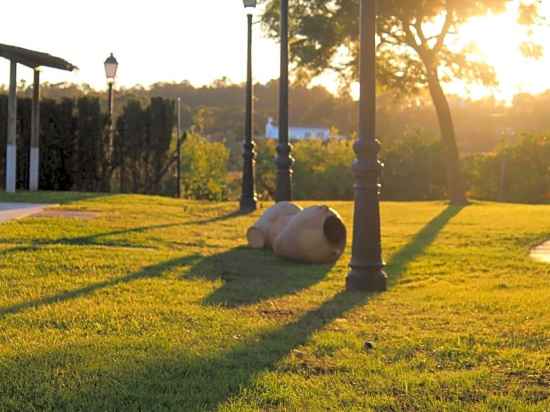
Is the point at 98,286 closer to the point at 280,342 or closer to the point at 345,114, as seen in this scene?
the point at 280,342

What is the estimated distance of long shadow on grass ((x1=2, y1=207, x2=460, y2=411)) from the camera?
4.32 m

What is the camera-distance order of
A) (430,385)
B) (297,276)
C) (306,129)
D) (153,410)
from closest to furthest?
(153,410), (430,385), (297,276), (306,129)

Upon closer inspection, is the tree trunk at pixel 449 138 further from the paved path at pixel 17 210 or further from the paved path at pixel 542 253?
the paved path at pixel 17 210

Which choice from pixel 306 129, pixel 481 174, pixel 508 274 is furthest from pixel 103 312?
pixel 306 129

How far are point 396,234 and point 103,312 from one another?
30.7ft

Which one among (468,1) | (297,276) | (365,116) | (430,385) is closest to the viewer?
(430,385)

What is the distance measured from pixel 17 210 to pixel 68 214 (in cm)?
116

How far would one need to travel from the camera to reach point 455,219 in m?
19.3

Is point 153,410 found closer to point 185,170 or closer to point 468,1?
point 468,1

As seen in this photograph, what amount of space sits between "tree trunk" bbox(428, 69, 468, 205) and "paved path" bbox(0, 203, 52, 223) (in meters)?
16.3

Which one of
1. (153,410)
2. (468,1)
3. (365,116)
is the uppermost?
(468,1)

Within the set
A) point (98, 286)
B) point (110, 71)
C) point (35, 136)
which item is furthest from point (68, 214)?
point (110, 71)

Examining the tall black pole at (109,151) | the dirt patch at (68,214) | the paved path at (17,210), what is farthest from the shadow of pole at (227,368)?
the tall black pole at (109,151)

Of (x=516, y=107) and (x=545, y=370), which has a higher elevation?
(x=516, y=107)
